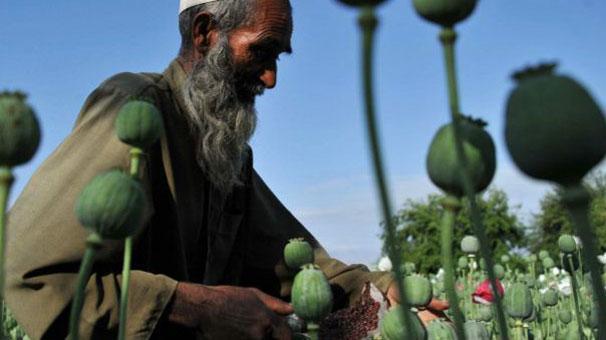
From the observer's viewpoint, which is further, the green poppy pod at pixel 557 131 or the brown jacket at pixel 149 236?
the brown jacket at pixel 149 236

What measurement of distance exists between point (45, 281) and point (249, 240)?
2.70ft

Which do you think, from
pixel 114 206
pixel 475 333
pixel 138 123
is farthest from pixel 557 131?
pixel 475 333

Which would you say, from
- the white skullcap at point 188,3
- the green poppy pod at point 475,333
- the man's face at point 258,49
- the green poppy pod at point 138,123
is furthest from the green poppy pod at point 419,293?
the white skullcap at point 188,3

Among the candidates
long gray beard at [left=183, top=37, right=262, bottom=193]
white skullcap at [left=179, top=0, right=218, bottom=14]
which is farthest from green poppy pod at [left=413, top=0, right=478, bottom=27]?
white skullcap at [left=179, top=0, right=218, bottom=14]

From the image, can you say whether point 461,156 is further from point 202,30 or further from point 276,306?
point 202,30

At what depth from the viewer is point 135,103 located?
0.87 meters

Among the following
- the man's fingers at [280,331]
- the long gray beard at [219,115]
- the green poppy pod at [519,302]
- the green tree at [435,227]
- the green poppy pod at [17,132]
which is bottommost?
the man's fingers at [280,331]

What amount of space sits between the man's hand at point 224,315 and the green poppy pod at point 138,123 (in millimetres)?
856

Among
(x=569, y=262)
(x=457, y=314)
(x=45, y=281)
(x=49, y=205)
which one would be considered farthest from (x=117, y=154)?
(x=457, y=314)

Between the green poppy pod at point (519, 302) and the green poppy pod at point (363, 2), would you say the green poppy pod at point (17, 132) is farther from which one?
the green poppy pod at point (519, 302)

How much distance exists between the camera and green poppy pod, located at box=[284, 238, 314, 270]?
1806 mm

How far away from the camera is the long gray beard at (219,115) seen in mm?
2121

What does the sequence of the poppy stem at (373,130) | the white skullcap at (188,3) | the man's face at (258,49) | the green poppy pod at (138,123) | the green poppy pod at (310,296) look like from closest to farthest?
the poppy stem at (373,130) → the green poppy pod at (138,123) → the green poppy pod at (310,296) → the man's face at (258,49) → the white skullcap at (188,3)

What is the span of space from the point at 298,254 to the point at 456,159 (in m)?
1.23
